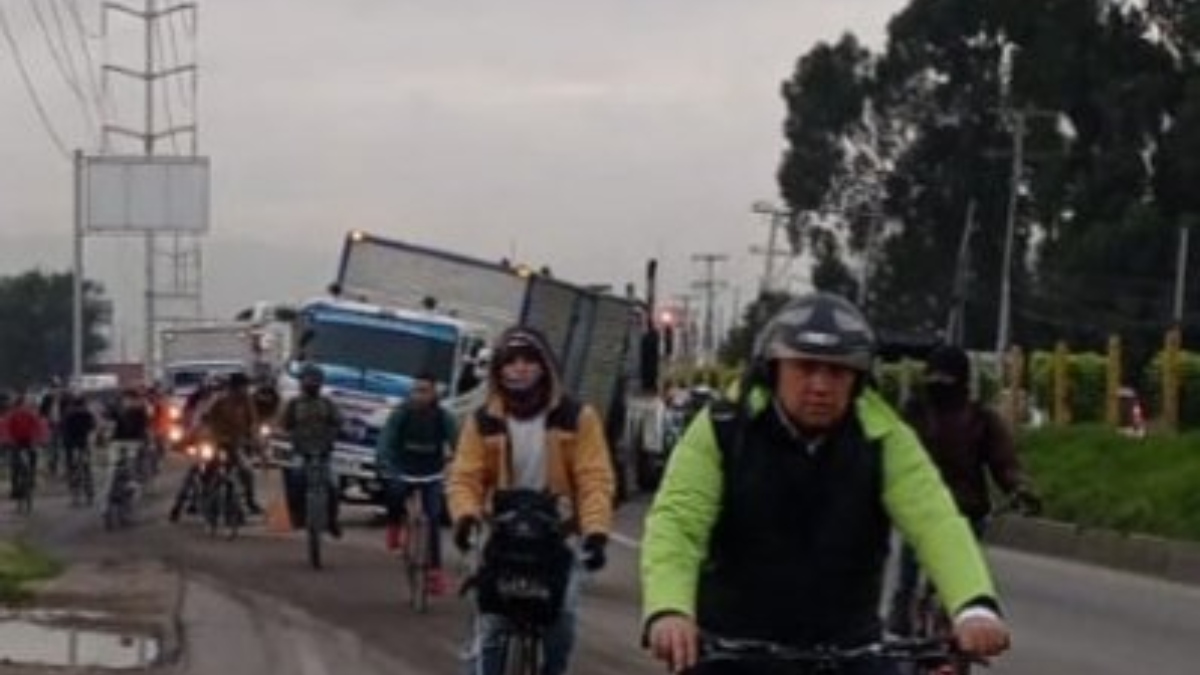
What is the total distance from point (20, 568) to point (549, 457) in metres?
14.3

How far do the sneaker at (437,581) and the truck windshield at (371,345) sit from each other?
1320cm

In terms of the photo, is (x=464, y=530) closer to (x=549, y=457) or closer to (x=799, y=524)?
(x=549, y=457)

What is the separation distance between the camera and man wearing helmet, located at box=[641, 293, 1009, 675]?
22.7 feet

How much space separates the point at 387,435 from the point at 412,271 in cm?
1716

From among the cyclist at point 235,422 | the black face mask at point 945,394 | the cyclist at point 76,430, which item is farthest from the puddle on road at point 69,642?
the cyclist at point 76,430

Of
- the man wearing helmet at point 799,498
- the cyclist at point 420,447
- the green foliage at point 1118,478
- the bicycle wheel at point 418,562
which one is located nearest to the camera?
the man wearing helmet at point 799,498

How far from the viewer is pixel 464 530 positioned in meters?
12.1

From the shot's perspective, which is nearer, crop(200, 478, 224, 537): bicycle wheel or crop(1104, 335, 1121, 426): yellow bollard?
crop(200, 478, 224, 537): bicycle wheel

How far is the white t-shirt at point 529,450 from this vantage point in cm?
1236

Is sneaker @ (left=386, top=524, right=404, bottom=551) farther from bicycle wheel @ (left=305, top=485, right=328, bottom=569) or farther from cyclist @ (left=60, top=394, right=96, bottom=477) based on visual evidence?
cyclist @ (left=60, top=394, right=96, bottom=477)

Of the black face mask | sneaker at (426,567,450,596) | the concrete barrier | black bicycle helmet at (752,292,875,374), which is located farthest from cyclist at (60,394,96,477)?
black bicycle helmet at (752,292,875,374)

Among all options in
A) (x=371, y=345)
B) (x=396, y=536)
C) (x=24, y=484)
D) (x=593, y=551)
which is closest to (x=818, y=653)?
(x=593, y=551)

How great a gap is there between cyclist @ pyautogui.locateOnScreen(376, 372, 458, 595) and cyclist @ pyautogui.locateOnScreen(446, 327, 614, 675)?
7834 mm

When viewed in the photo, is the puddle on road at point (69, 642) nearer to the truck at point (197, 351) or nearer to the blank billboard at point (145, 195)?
the truck at point (197, 351)
